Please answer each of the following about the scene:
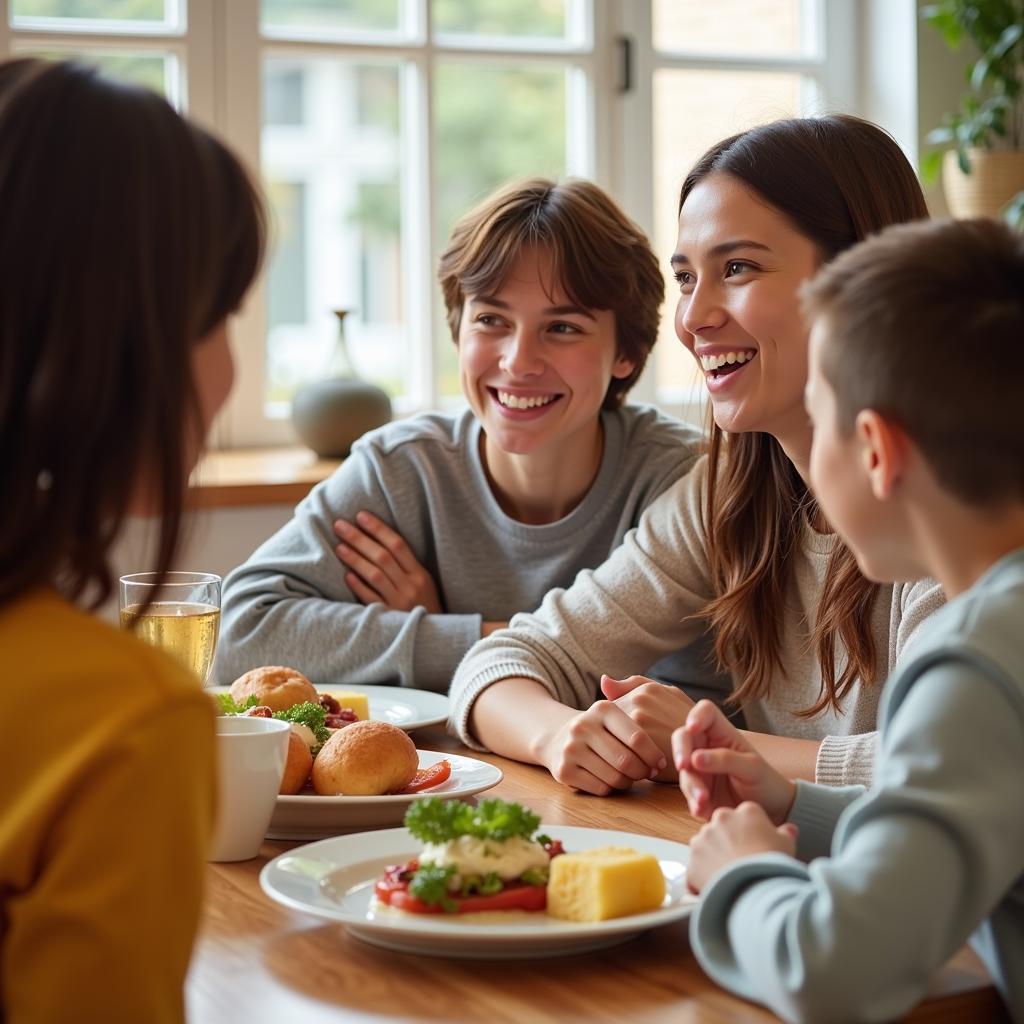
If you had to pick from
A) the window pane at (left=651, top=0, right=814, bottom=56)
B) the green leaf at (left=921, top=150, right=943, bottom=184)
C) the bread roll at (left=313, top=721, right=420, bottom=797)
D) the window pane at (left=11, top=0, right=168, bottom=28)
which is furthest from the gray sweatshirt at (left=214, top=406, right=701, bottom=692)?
the window pane at (left=651, top=0, right=814, bottom=56)

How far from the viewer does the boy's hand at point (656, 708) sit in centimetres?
148

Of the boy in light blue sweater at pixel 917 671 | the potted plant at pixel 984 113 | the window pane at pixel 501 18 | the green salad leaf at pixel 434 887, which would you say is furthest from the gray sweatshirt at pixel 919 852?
the window pane at pixel 501 18

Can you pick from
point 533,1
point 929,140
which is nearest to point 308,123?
point 533,1

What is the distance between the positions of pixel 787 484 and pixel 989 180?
2262 millimetres

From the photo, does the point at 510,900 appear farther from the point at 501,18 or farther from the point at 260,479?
the point at 501,18

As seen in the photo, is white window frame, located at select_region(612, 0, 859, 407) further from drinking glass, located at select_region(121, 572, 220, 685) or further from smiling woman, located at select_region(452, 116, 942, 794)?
drinking glass, located at select_region(121, 572, 220, 685)

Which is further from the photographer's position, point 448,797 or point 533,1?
point 533,1

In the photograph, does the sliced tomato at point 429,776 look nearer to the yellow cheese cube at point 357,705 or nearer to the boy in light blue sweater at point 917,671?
the yellow cheese cube at point 357,705

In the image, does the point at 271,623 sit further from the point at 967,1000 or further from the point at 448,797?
the point at 967,1000

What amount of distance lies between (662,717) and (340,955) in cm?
54

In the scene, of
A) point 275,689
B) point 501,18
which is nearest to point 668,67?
point 501,18

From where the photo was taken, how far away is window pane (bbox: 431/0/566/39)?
3785 mm

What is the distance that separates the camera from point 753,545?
1.82 meters

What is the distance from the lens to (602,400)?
91.1 inches
